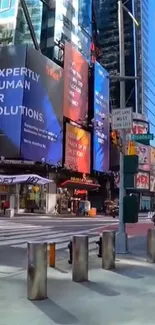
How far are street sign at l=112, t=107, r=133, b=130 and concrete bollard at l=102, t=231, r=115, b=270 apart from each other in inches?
180

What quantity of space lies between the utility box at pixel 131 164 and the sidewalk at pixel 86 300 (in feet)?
12.7

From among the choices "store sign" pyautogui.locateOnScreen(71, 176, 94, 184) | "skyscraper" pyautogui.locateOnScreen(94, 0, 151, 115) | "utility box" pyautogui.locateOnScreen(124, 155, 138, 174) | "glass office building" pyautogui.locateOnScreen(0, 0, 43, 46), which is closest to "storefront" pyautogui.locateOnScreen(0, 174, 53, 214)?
"store sign" pyautogui.locateOnScreen(71, 176, 94, 184)

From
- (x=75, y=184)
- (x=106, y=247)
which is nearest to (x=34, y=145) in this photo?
(x=75, y=184)

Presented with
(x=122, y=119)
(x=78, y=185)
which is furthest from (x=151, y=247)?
(x=78, y=185)

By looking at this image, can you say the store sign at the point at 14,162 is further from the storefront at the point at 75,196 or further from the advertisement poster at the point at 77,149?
the storefront at the point at 75,196

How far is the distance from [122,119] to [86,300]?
24.4 ft

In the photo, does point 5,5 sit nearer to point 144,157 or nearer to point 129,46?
point 129,46

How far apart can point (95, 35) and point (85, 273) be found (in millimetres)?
84669

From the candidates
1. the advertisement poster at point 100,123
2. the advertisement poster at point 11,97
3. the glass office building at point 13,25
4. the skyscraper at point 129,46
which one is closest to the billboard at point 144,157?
the skyscraper at point 129,46

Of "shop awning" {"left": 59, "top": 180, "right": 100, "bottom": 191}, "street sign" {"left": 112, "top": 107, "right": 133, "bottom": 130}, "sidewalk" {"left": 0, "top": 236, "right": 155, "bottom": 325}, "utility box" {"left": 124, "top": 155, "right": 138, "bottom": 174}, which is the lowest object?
"sidewalk" {"left": 0, "top": 236, "right": 155, "bottom": 325}

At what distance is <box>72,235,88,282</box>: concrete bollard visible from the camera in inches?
316

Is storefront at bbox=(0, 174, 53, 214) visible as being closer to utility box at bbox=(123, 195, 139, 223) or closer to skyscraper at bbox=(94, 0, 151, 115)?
utility box at bbox=(123, 195, 139, 223)

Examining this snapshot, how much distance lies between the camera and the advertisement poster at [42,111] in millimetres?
48562

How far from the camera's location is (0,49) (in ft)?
167
